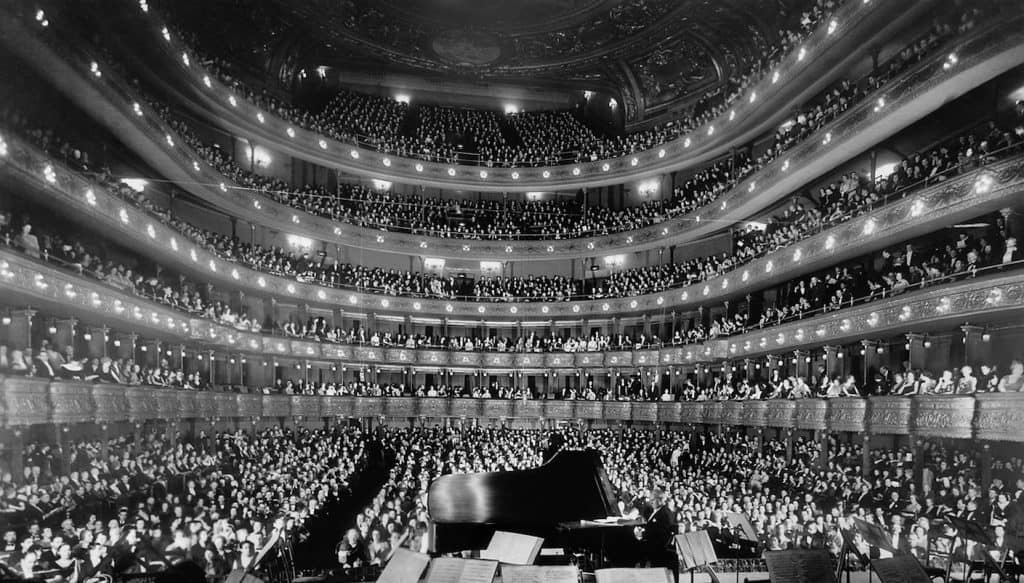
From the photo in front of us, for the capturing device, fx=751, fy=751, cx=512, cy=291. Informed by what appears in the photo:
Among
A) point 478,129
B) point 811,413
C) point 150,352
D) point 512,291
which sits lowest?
point 811,413

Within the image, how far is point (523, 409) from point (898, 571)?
33.4m

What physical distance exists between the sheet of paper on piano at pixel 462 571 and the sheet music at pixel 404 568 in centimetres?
12

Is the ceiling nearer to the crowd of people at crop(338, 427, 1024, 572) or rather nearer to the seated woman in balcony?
the crowd of people at crop(338, 427, 1024, 572)

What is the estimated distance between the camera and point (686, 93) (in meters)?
42.6

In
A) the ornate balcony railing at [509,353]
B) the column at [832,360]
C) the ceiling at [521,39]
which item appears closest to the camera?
the ornate balcony railing at [509,353]

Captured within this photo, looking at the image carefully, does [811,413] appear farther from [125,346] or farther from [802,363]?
[125,346]

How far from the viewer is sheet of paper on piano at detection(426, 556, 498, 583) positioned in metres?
6.65

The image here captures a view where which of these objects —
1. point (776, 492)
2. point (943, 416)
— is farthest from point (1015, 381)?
point (776, 492)

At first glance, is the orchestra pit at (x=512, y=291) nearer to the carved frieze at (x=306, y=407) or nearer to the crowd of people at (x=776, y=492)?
the crowd of people at (x=776, y=492)

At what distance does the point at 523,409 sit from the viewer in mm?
40031

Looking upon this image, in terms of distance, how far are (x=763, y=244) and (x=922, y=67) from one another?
34.4 ft

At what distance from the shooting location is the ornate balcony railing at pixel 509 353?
53.6 feet

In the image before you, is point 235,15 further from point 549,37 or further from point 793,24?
point 793,24

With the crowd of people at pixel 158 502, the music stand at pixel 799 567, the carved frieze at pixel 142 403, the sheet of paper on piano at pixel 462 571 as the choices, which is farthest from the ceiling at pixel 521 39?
the sheet of paper on piano at pixel 462 571
